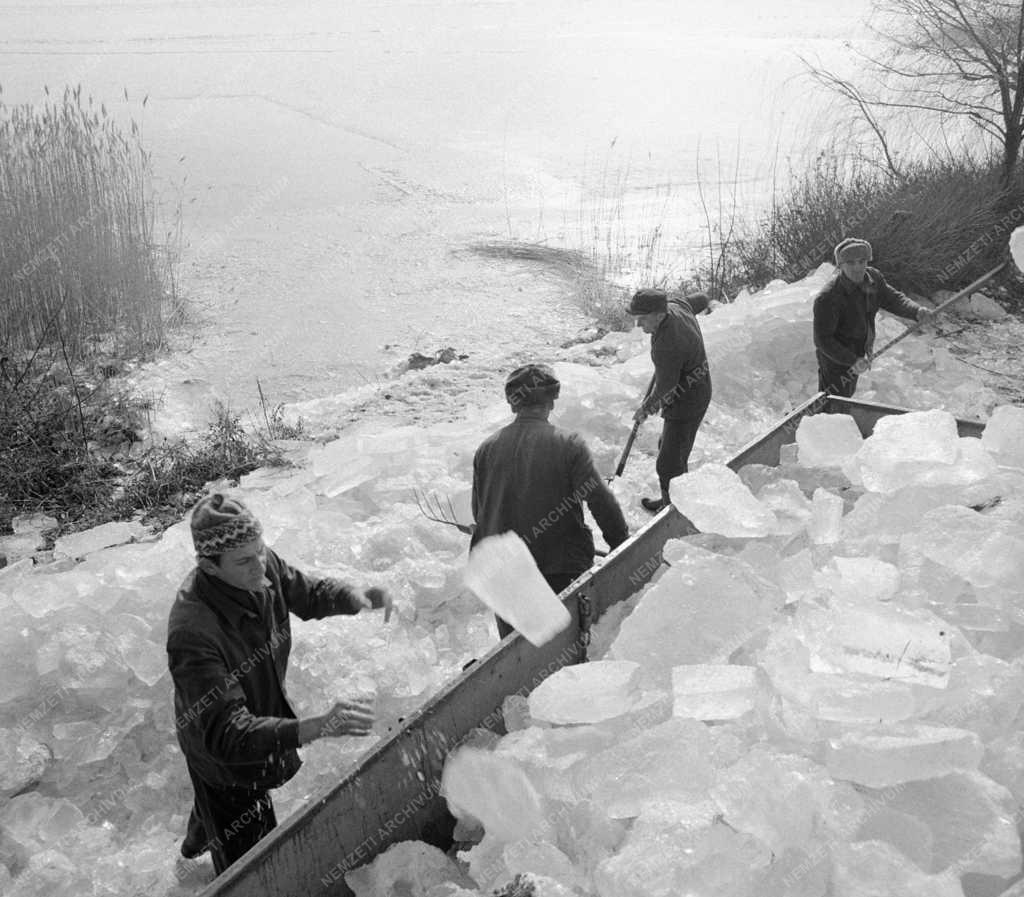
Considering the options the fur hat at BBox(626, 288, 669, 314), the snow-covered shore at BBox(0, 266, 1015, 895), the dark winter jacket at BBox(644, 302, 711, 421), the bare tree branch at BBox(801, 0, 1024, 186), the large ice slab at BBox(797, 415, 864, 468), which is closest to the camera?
the snow-covered shore at BBox(0, 266, 1015, 895)

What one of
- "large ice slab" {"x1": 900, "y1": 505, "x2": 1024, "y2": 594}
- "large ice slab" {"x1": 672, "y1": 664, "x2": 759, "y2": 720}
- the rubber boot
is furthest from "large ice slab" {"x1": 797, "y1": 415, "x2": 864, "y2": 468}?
"large ice slab" {"x1": 672, "y1": 664, "x2": 759, "y2": 720}

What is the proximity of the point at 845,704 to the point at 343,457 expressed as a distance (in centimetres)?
329

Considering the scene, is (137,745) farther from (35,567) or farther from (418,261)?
(418,261)

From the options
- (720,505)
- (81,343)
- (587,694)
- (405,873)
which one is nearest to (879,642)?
(587,694)

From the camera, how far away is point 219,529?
7.43ft

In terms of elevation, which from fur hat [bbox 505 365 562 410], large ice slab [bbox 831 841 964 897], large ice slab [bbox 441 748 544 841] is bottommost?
large ice slab [bbox 441 748 544 841]

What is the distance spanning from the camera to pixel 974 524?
115 inches

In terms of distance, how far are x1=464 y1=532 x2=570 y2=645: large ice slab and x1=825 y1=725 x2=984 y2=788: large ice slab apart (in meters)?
0.94

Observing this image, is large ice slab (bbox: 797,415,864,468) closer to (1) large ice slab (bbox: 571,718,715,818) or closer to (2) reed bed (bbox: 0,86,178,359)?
(1) large ice slab (bbox: 571,718,715,818)

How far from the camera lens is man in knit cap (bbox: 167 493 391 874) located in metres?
2.24

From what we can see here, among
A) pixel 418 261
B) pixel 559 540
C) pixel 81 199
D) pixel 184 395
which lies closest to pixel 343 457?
pixel 559 540

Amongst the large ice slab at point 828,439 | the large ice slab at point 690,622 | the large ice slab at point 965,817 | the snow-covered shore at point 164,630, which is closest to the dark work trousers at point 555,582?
the snow-covered shore at point 164,630

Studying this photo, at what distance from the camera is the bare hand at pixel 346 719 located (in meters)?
2.23

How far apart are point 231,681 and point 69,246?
20.2ft
